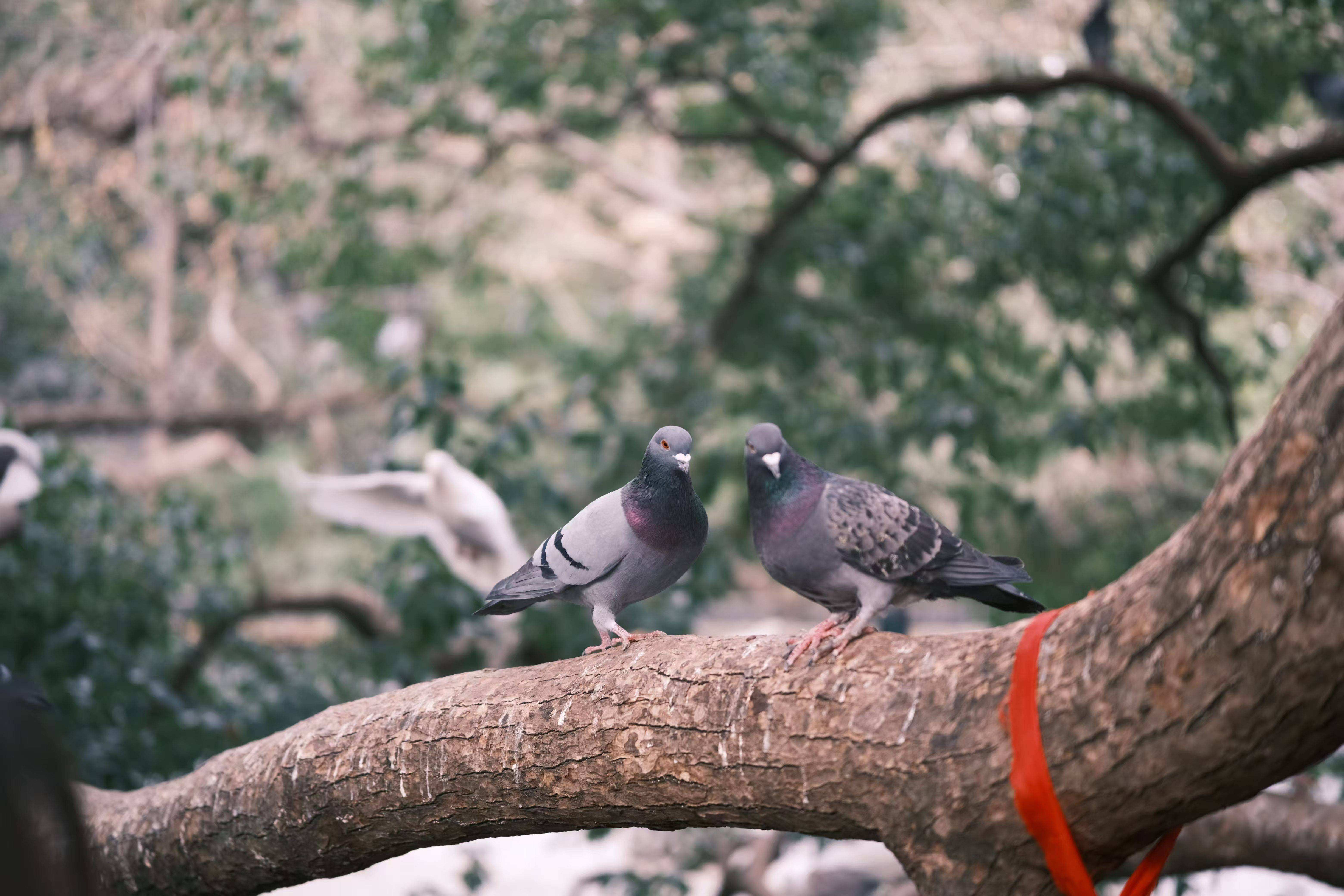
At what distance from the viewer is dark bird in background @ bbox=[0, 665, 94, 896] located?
96cm

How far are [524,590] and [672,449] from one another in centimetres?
39

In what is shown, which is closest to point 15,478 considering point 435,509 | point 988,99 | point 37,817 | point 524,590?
point 435,509

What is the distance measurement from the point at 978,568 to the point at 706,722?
0.49 meters

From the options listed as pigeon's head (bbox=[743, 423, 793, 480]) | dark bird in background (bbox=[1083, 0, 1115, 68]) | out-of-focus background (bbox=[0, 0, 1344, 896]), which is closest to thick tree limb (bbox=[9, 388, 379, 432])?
out-of-focus background (bbox=[0, 0, 1344, 896])

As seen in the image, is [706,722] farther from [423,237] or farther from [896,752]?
[423,237]

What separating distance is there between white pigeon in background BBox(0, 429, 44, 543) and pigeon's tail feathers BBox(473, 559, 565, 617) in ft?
5.76

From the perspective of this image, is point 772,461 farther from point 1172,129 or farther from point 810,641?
point 1172,129

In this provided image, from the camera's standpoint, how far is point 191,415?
752 centimetres

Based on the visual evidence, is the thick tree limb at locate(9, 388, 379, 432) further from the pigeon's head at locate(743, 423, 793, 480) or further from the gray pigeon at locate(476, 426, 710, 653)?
the pigeon's head at locate(743, 423, 793, 480)

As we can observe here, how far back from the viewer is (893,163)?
19.3 ft

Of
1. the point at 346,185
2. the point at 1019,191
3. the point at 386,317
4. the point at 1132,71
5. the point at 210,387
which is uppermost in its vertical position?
the point at 1132,71

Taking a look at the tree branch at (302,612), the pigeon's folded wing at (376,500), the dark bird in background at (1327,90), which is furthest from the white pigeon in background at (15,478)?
the dark bird in background at (1327,90)

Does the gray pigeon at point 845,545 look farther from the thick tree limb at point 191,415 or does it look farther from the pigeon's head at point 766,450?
the thick tree limb at point 191,415

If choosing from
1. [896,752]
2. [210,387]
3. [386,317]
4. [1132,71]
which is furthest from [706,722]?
[210,387]
